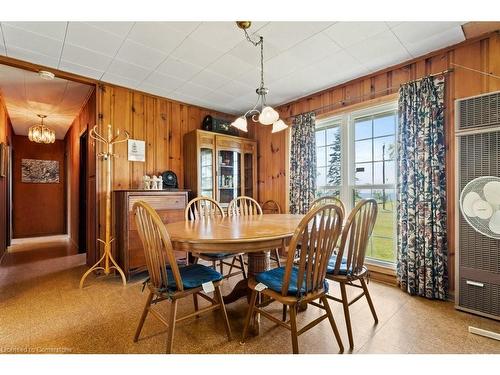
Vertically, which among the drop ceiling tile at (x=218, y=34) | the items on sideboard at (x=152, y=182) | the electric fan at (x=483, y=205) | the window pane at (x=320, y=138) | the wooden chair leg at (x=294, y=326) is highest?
the drop ceiling tile at (x=218, y=34)

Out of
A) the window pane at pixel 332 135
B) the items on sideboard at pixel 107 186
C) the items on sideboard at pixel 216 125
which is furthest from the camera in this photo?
the items on sideboard at pixel 216 125

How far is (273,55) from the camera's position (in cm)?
243

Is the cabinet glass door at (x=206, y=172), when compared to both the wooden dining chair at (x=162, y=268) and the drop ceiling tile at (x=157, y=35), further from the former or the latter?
the wooden dining chair at (x=162, y=268)

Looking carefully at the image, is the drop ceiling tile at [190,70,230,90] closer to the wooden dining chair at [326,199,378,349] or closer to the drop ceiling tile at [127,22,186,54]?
the drop ceiling tile at [127,22,186,54]

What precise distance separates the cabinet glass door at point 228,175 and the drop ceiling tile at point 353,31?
2.23m

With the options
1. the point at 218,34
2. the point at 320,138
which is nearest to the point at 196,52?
the point at 218,34

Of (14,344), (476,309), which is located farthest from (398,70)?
(14,344)

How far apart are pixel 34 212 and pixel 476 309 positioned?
25.9ft

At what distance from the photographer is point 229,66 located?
8.73ft

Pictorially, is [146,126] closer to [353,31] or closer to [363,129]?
[353,31]

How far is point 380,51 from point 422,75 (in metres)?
0.53

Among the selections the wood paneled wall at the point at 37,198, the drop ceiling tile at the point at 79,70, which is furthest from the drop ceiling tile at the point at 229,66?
the wood paneled wall at the point at 37,198

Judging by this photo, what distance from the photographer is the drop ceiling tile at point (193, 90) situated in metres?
3.15
